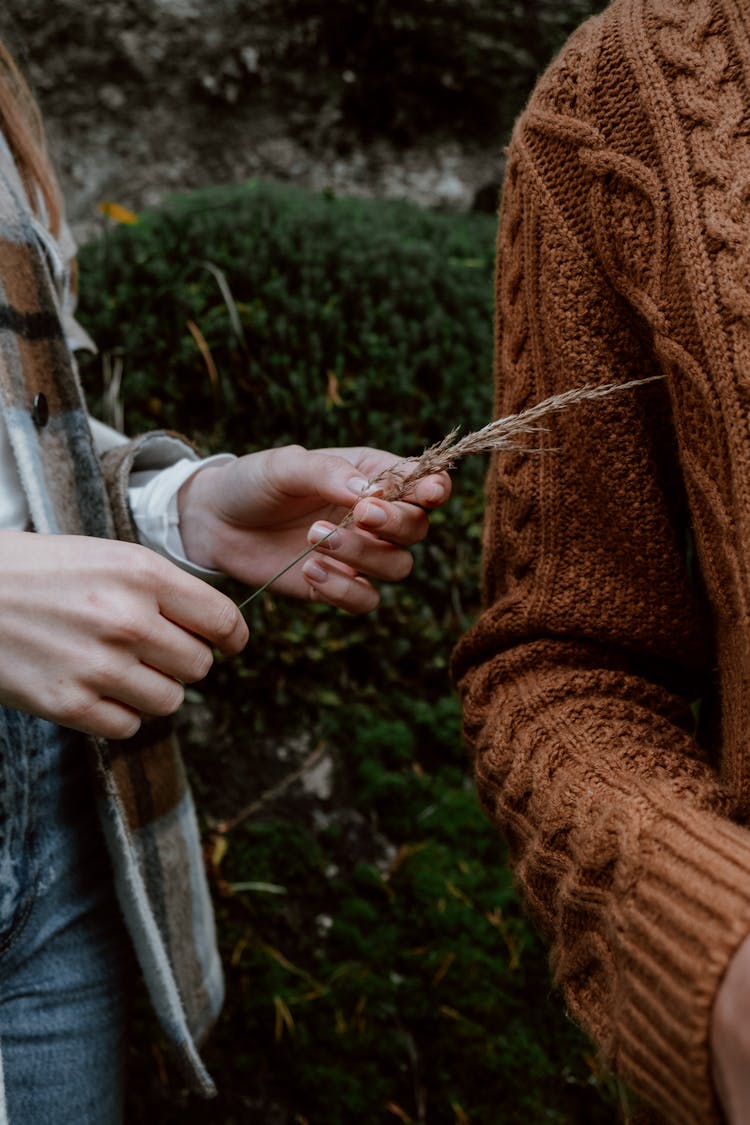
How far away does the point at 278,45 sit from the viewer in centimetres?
309

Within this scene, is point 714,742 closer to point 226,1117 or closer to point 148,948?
point 148,948

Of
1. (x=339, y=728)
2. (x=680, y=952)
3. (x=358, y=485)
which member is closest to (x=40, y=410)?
(x=358, y=485)

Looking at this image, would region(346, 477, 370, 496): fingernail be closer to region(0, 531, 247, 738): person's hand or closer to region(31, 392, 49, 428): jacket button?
region(0, 531, 247, 738): person's hand

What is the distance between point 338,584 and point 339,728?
47.0 inches

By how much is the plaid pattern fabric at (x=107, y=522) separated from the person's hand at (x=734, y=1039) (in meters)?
0.97

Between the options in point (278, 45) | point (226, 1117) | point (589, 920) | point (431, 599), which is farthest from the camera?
point (278, 45)

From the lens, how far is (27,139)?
160 centimetres

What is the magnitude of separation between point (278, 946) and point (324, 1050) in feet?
0.87

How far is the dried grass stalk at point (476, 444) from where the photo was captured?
1.08 metres

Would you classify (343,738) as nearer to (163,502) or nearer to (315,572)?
(163,502)

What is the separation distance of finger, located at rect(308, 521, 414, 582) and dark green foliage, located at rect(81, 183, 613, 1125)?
1.07 m

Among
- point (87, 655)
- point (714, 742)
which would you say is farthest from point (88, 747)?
point (714, 742)

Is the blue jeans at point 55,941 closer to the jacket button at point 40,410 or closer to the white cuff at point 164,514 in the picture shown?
the white cuff at point 164,514

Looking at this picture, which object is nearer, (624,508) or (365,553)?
(624,508)
